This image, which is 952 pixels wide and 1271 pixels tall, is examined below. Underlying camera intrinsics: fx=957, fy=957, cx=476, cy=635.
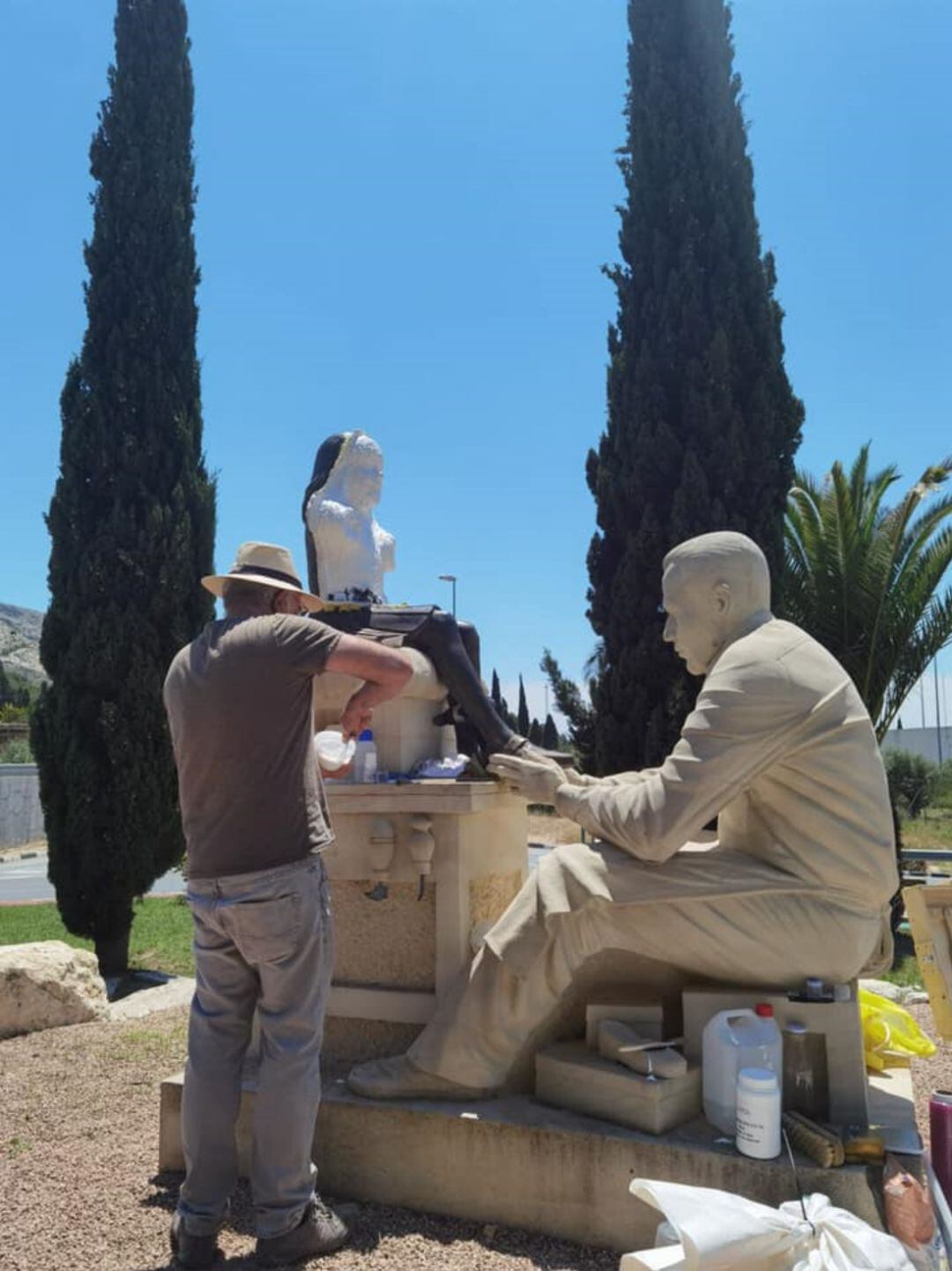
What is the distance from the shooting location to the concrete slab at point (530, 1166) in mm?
2699

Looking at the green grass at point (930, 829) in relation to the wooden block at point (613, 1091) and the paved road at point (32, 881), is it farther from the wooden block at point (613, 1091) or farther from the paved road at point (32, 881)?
the wooden block at point (613, 1091)

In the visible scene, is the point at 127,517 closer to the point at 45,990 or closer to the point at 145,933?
the point at 45,990

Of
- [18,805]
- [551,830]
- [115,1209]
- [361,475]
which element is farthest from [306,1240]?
[18,805]

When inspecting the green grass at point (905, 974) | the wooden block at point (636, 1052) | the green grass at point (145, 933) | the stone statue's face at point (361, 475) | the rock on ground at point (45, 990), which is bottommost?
the green grass at point (145, 933)

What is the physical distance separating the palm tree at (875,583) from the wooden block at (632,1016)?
6895mm

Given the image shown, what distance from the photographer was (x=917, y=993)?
672cm

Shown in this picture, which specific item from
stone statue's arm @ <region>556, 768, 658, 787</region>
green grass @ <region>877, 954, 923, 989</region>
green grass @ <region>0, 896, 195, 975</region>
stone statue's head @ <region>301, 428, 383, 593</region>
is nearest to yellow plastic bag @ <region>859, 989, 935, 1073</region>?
stone statue's arm @ <region>556, 768, 658, 787</region>

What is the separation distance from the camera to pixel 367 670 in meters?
2.99

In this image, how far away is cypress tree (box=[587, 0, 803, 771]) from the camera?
9266mm

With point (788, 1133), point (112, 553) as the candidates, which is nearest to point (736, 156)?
point (112, 553)

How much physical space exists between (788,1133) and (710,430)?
744 cm

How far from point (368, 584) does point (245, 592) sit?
5.42 feet

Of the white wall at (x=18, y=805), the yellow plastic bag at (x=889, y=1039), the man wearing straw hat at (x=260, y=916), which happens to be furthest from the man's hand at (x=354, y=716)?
the white wall at (x=18, y=805)

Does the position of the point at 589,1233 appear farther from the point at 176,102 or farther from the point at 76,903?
the point at 176,102
